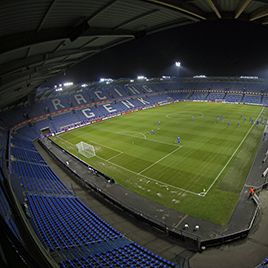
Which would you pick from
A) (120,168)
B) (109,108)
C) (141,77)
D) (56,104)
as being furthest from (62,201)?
(141,77)

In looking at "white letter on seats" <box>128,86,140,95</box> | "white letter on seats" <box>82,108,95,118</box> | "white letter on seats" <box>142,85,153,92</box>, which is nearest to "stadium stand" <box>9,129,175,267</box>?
"white letter on seats" <box>82,108,95,118</box>

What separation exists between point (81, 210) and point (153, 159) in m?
12.8

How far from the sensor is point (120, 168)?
1033 inches

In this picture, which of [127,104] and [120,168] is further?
[127,104]

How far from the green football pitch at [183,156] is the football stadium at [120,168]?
0.16 meters

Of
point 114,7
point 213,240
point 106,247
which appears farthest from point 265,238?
point 114,7

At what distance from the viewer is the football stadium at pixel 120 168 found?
8305mm

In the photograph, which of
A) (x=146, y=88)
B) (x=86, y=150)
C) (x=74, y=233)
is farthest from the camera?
(x=146, y=88)

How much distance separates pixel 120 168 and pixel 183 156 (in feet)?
26.5

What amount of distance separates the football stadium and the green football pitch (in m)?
0.16

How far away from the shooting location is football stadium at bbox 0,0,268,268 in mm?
8305

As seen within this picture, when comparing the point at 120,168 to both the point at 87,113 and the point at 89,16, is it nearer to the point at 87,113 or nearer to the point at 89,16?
the point at 89,16

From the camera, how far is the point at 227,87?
247 ft

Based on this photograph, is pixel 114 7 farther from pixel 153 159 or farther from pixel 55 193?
pixel 153 159
